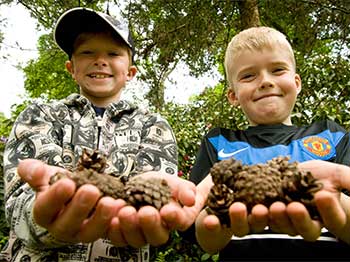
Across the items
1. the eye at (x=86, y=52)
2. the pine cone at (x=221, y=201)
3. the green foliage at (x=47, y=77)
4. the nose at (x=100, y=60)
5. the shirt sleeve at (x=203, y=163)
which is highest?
the green foliage at (x=47, y=77)

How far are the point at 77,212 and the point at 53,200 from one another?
7 centimetres

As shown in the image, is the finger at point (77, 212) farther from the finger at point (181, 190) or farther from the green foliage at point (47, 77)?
the green foliage at point (47, 77)

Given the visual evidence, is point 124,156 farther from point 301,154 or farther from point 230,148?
point 301,154

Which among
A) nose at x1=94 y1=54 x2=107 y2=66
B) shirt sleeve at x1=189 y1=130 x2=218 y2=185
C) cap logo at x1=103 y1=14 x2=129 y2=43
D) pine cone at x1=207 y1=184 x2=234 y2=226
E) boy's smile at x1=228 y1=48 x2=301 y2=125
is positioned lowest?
pine cone at x1=207 y1=184 x2=234 y2=226

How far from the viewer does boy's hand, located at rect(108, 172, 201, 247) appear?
1.43m

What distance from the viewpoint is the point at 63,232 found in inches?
59.4

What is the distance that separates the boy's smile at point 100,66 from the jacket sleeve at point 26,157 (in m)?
0.28

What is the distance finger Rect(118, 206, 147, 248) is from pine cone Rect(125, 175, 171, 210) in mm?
38

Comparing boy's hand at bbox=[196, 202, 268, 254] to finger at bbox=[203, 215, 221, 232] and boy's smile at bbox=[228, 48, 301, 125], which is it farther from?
boy's smile at bbox=[228, 48, 301, 125]

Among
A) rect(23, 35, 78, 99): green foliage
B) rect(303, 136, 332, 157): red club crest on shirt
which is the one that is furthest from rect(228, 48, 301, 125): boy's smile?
rect(23, 35, 78, 99): green foliage

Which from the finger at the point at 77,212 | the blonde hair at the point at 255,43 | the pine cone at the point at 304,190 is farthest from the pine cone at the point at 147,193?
the blonde hair at the point at 255,43

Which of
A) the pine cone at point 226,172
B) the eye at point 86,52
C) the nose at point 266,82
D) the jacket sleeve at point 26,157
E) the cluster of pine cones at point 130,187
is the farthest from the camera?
the eye at point 86,52

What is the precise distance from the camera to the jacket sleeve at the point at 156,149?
6.79 ft

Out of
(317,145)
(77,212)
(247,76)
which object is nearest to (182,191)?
(77,212)
